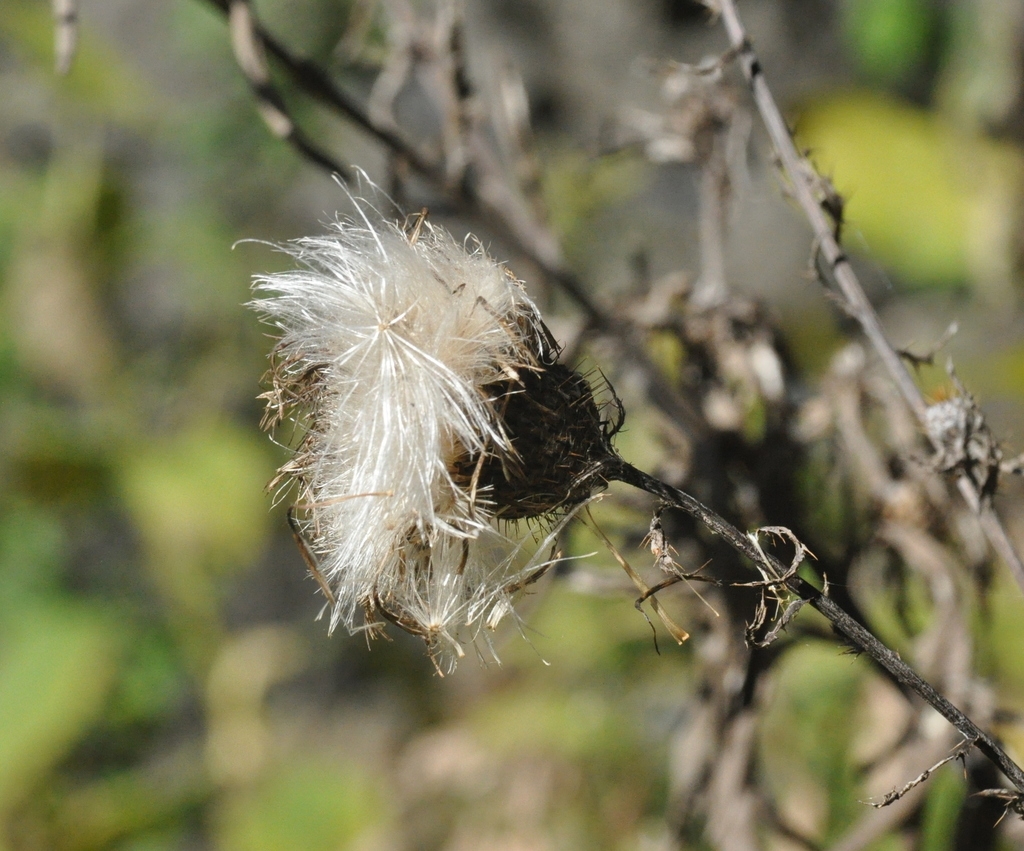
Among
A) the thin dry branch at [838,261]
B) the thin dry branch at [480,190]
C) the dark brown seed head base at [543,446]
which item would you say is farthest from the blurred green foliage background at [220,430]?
the dark brown seed head base at [543,446]

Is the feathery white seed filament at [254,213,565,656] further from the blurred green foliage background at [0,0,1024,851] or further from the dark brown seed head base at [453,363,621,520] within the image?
the blurred green foliage background at [0,0,1024,851]

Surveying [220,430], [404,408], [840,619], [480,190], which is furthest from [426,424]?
[220,430]

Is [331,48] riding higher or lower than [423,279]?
higher

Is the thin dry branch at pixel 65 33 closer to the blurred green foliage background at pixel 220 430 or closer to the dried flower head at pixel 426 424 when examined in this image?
the dried flower head at pixel 426 424

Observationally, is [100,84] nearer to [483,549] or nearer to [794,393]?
[794,393]

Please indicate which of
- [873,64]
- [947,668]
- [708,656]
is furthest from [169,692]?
[873,64]
